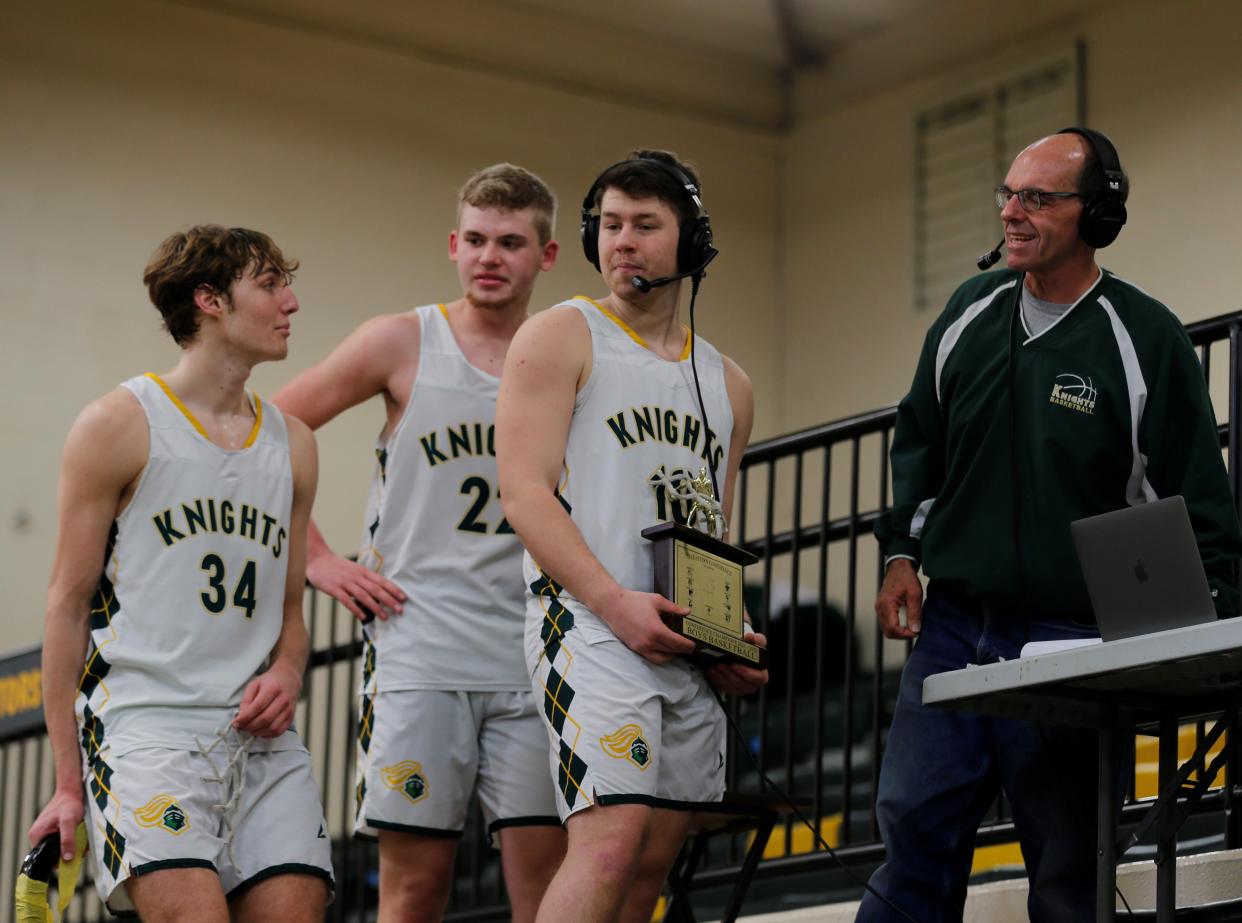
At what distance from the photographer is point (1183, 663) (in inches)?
93.5

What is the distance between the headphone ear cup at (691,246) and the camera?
3.04 m

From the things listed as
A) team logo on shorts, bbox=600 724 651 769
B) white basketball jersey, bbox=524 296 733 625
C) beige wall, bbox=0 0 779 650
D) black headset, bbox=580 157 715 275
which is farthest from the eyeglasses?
beige wall, bbox=0 0 779 650

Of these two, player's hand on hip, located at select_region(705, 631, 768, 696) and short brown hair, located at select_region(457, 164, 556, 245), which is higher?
short brown hair, located at select_region(457, 164, 556, 245)

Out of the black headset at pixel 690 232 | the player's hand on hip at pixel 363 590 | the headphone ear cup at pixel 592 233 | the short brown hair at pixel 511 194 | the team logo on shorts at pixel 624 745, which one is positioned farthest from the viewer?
the short brown hair at pixel 511 194

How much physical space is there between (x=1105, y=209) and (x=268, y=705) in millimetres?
1620

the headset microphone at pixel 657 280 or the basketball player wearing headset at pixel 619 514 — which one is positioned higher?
the headset microphone at pixel 657 280

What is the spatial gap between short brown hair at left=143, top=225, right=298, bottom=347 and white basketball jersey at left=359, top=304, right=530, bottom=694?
41cm

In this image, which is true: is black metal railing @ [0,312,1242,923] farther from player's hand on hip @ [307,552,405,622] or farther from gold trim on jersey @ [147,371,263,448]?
gold trim on jersey @ [147,371,263,448]

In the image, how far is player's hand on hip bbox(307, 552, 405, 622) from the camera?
134 inches

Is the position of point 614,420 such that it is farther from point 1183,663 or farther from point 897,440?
point 1183,663

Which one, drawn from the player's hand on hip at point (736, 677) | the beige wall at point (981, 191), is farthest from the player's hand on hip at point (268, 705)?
the beige wall at point (981, 191)

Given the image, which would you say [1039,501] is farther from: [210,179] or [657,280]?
[210,179]

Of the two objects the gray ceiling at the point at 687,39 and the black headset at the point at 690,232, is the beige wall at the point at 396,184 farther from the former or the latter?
the black headset at the point at 690,232

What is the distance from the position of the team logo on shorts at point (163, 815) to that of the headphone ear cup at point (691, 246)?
120 centimetres
